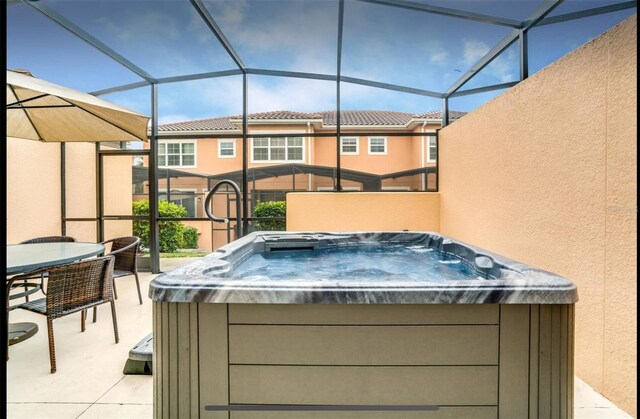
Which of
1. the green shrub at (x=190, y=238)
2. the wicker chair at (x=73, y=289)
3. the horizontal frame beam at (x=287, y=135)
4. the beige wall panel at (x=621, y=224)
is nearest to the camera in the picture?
the beige wall panel at (x=621, y=224)

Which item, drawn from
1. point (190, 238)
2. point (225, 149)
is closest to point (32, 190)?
point (225, 149)

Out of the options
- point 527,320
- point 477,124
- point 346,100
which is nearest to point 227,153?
point 346,100

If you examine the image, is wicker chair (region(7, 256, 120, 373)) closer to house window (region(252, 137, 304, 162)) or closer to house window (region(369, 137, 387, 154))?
house window (region(252, 137, 304, 162))

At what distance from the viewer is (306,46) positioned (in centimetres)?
402

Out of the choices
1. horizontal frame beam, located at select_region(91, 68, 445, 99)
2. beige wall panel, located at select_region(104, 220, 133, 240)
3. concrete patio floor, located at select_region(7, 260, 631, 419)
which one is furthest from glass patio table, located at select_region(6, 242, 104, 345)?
horizontal frame beam, located at select_region(91, 68, 445, 99)

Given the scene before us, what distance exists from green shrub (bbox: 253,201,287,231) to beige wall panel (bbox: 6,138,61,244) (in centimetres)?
289

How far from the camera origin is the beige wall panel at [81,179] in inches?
201

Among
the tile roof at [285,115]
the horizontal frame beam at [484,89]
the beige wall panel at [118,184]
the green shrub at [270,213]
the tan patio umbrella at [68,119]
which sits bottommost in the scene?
the green shrub at [270,213]

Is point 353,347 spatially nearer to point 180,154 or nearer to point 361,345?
point 361,345

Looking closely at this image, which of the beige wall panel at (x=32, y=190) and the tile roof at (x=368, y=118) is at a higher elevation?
the tile roof at (x=368, y=118)

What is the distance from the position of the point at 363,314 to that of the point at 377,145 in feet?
14.9

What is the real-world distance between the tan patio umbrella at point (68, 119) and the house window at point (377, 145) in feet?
10.9

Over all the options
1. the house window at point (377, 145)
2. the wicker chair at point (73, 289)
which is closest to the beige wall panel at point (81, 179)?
the wicker chair at point (73, 289)

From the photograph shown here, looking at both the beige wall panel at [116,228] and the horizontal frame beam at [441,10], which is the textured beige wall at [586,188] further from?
the beige wall panel at [116,228]
